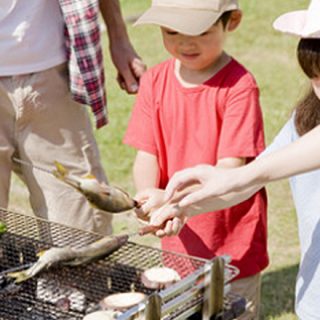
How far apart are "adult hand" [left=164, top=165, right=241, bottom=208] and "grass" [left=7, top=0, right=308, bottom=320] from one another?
2.28 ft

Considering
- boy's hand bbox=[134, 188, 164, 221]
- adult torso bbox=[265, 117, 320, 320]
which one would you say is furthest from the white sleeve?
boy's hand bbox=[134, 188, 164, 221]

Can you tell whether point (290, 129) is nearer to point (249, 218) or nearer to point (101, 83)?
point (249, 218)

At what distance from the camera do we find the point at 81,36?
4465 millimetres

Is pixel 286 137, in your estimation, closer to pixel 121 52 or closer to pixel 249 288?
pixel 249 288

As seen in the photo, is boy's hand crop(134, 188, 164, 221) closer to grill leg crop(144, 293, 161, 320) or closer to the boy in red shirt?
the boy in red shirt

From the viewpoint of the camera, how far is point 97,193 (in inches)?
132

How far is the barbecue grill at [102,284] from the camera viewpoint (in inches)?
123

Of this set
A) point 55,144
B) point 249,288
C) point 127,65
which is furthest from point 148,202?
point 127,65

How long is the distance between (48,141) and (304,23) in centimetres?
178

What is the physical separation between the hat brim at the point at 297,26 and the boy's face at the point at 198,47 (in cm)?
83

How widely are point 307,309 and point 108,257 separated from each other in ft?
2.28

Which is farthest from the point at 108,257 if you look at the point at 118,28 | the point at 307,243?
the point at 118,28

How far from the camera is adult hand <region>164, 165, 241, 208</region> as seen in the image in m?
2.87

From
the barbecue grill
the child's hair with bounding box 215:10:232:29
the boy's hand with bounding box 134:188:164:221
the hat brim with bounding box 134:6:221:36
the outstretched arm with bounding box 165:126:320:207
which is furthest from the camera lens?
the child's hair with bounding box 215:10:232:29
